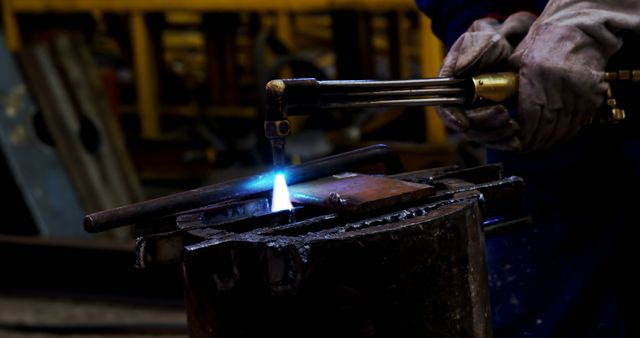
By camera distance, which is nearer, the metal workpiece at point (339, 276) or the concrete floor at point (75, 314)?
the metal workpiece at point (339, 276)

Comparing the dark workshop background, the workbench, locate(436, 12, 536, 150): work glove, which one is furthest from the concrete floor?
locate(436, 12, 536, 150): work glove

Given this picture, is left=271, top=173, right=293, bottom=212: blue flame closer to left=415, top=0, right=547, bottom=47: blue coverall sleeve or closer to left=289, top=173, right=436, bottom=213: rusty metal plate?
left=289, top=173, right=436, bottom=213: rusty metal plate

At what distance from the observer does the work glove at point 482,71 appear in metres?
1.52

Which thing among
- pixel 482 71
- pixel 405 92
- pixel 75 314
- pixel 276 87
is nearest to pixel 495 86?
pixel 482 71

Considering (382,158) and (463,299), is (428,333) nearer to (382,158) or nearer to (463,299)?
(463,299)

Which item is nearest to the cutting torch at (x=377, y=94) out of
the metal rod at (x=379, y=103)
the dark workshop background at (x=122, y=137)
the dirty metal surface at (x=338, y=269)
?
the metal rod at (x=379, y=103)

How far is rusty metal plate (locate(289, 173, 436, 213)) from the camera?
3.72 ft

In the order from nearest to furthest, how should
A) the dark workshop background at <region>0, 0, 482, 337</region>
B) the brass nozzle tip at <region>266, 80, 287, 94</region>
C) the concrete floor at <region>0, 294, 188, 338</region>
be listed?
the brass nozzle tip at <region>266, 80, 287, 94</region>, the concrete floor at <region>0, 294, 188, 338</region>, the dark workshop background at <region>0, 0, 482, 337</region>

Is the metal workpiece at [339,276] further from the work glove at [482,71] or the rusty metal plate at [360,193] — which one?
the work glove at [482,71]

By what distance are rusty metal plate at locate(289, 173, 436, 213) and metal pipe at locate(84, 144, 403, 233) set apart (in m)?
0.05

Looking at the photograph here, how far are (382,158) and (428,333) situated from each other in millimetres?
485

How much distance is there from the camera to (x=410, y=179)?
1344 millimetres

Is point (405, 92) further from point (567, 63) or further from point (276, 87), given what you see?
point (567, 63)

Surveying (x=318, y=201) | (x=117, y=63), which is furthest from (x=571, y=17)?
(x=117, y=63)
